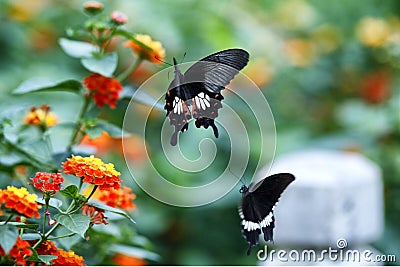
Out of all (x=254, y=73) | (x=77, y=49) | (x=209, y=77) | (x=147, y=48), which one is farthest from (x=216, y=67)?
(x=254, y=73)

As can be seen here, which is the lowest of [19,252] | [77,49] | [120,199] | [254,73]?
[19,252]

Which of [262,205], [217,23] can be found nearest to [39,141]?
[262,205]

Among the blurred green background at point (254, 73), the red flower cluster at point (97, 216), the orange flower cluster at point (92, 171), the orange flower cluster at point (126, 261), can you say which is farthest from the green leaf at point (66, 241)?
the blurred green background at point (254, 73)

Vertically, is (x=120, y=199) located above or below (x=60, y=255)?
above

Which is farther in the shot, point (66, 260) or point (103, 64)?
point (103, 64)

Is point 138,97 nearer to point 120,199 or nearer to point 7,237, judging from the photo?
point 120,199

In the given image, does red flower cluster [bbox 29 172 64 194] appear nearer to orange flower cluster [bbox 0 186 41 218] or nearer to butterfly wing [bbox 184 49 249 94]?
orange flower cluster [bbox 0 186 41 218]

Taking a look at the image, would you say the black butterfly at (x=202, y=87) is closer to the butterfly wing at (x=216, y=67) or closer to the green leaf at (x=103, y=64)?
the butterfly wing at (x=216, y=67)
